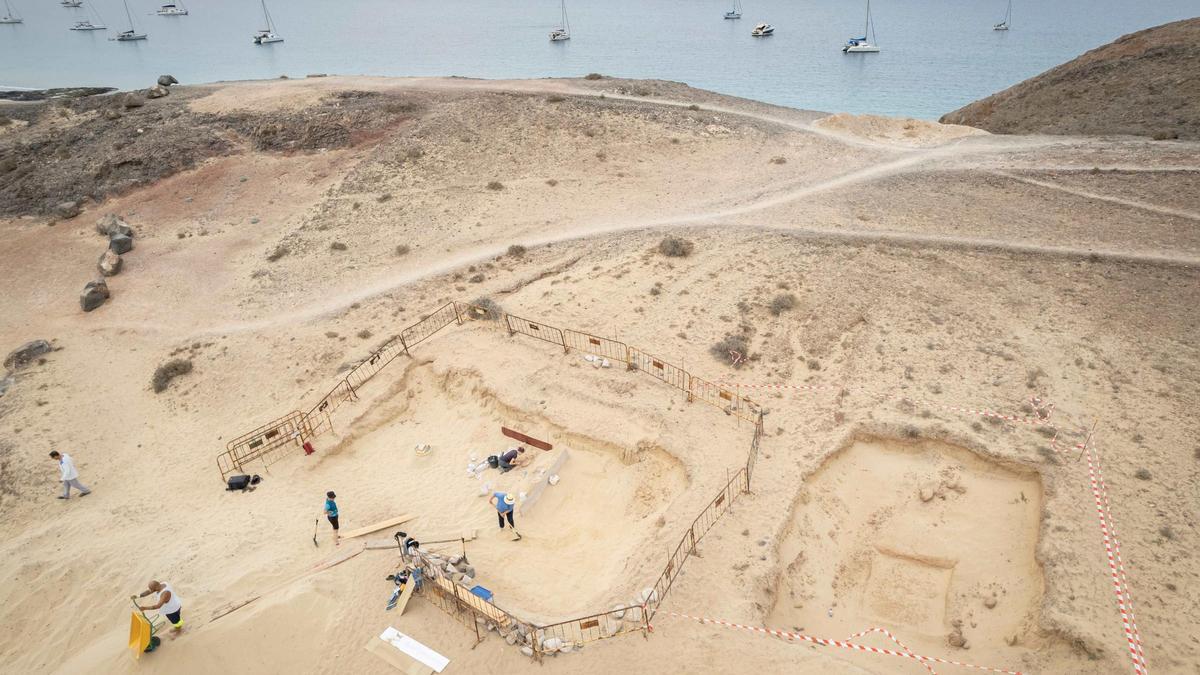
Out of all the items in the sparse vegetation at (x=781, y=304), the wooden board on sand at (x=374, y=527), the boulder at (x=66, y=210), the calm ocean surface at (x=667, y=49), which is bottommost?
the wooden board on sand at (x=374, y=527)

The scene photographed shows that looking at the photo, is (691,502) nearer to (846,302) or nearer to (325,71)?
(846,302)

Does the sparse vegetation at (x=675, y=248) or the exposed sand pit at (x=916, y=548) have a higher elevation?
the sparse vegetation at (x=675, y=248)

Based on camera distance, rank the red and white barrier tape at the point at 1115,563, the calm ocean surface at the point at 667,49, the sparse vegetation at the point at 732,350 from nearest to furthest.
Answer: the red and white barrier tape at the point at 1115,563
the sparse vegetation at the point at 732,350
the calm ocean surface at the point at 667,49

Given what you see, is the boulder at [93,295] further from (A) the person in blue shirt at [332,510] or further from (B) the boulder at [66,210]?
(A) the person in blue shirt at [332,510]

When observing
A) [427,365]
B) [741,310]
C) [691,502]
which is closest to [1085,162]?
[741,310]

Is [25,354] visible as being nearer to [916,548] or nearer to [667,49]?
[916,548]

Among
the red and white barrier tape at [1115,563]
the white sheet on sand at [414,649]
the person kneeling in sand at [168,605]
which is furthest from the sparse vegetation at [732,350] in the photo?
the person kneeling in sand at [168,605]

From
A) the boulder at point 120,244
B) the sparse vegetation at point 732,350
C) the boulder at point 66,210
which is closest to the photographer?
the sparse vegetation at point 732,350

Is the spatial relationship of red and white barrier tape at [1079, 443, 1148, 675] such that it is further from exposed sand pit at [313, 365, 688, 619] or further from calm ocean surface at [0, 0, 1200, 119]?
calm ocean surface at [0, 0, 1200, 119]
